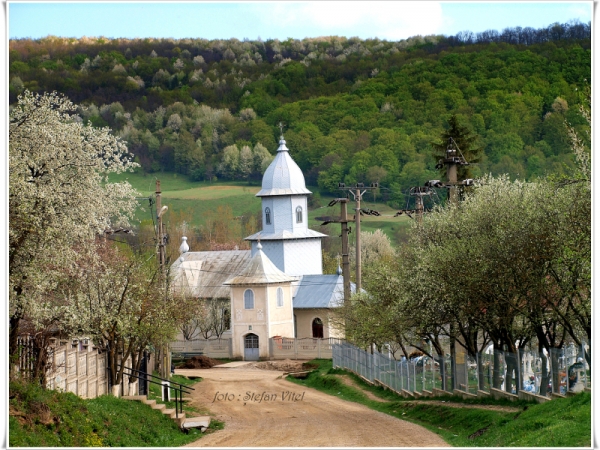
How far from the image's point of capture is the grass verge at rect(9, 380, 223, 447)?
69.0ft

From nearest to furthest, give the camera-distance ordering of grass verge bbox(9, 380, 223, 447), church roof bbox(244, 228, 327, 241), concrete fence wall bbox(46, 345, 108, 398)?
grass verge bbox(9, 380, 223, 447) → concrete fence wall bbox(46, 345, 108, 398) → church roof bbox(244, 228, 327, 241)

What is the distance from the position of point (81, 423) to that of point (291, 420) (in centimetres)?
1099

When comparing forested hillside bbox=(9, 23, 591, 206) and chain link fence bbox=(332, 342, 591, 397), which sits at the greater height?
forested hillside bbox=(9, 23, 591, 206)

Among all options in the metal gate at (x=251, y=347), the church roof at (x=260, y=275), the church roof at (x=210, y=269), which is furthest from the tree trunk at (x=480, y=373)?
the church roof at (x=210, y=269)

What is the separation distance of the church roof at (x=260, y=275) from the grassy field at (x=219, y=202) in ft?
169

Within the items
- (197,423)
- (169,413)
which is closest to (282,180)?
(169,413)

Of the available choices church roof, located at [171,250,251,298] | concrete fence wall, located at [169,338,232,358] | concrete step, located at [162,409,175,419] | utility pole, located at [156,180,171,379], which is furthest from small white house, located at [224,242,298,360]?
concrete step, located at [162,409,175,419]

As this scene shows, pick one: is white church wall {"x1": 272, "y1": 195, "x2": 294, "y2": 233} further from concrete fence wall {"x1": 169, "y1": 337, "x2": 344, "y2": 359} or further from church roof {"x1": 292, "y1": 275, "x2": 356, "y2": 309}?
concrete fence wall {"x1": 169, "y1": 337, "x2": 344, "y2": 359}

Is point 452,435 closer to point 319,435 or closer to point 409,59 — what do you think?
point 319,435

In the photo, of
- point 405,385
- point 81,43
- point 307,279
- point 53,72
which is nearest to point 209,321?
point 307,279

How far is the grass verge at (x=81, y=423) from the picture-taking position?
21.0 m

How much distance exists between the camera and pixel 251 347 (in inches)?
2876

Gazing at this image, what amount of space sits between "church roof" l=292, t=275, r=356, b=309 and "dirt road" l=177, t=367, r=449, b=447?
23660 mm

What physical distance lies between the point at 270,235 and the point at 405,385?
48266 millimetres
